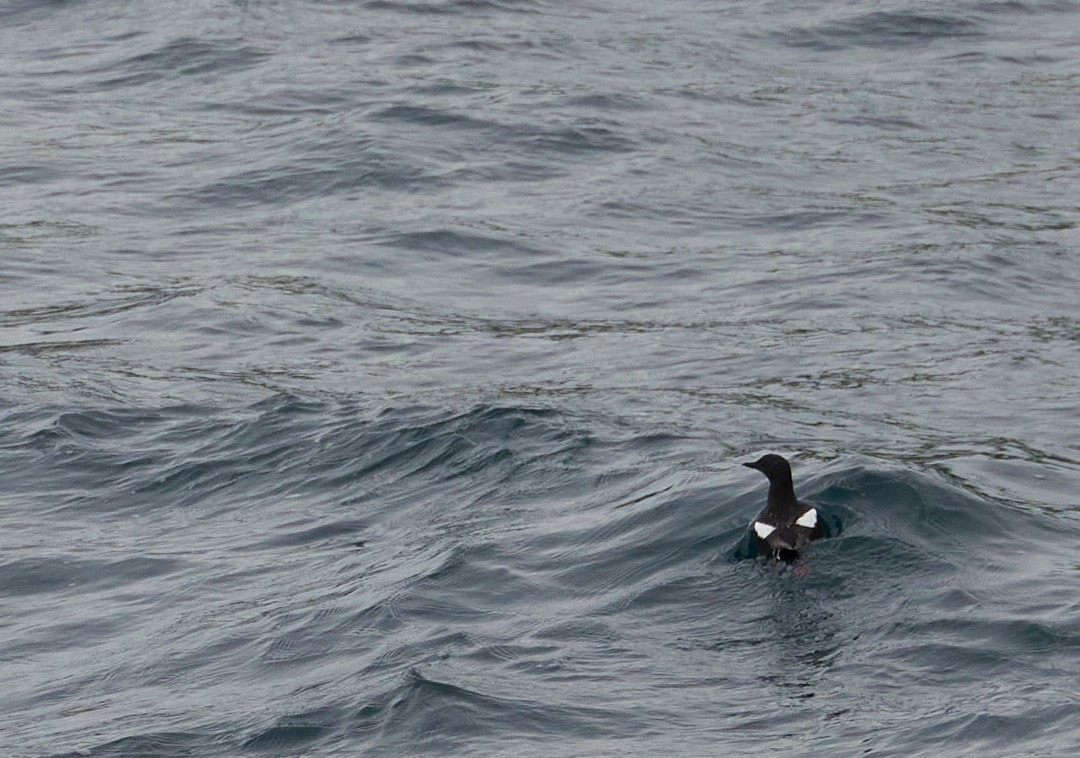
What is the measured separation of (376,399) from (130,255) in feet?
15.2

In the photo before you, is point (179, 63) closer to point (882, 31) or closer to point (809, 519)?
point (882, 31)

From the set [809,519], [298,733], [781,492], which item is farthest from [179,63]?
[298,733]

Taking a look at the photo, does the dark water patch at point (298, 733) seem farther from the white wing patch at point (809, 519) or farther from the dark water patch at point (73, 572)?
the white wing patch at point (809, 519)

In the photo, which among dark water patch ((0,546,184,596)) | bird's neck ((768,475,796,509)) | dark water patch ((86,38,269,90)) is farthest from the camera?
dark water patch ((86,38,269,90))

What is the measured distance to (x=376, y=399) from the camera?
44.7 feet

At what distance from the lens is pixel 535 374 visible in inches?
562

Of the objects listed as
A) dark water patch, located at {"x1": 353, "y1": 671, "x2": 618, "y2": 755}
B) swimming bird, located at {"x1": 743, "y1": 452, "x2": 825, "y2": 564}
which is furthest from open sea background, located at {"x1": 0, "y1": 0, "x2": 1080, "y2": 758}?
swimming bird, located at {"x1": 743, "y1": 452, "x2": 825, "y2": 564}

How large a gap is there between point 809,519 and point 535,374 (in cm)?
425

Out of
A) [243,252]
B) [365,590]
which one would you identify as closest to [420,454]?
[365,590]

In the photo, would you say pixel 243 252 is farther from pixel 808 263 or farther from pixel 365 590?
pixel 365 590

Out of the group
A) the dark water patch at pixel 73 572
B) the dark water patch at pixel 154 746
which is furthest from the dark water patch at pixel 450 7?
the dark water patch at pixel 154 746

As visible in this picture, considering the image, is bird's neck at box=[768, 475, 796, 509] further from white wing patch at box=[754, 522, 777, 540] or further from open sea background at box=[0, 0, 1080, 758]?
open sea background at box=[0, 0, 1080, 758]

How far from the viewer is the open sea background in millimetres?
9000

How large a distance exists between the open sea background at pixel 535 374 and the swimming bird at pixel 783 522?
0.14 m
